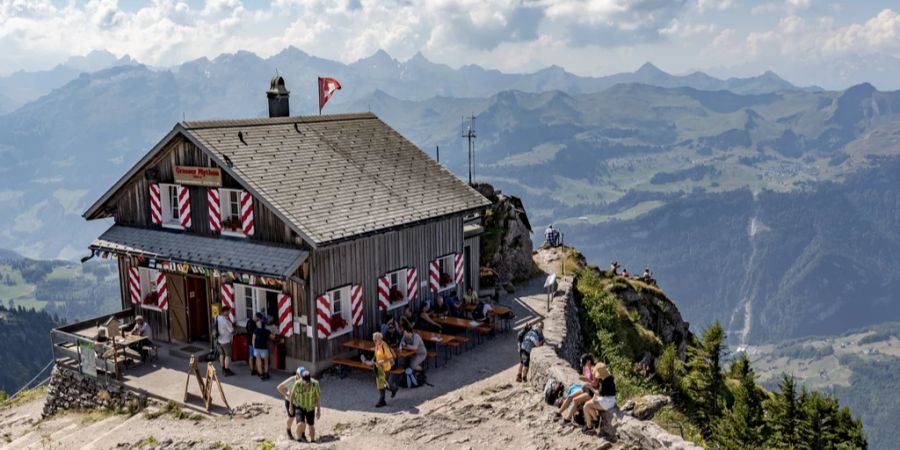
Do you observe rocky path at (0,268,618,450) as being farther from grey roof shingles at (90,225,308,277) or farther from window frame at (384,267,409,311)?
grey roof shingles at (90,225,308,277)

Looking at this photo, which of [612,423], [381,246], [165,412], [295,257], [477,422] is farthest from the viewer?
[381,246]

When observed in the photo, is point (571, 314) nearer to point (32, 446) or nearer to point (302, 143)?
point (302, 143)

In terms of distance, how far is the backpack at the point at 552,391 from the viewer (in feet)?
60.1

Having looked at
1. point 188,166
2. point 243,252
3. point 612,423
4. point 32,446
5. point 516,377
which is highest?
point 188,166

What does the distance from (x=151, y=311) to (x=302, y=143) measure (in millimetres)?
7902

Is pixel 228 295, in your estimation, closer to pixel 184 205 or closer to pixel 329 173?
pixel 184 205

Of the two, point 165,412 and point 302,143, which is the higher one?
point 302,143

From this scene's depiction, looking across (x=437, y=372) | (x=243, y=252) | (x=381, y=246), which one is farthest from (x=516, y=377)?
(x=243, y=252)

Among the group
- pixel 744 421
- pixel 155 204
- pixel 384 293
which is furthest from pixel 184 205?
pixel 744 421

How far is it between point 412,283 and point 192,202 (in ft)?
25.6

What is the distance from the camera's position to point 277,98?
106ft

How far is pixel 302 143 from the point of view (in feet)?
94.4

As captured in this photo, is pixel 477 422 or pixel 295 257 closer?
pixel 477 422

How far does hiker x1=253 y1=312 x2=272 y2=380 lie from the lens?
24.4 m
